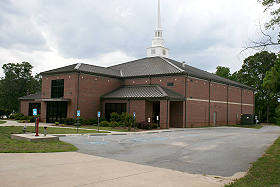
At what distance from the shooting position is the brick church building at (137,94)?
120 ft

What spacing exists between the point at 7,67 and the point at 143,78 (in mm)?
39034

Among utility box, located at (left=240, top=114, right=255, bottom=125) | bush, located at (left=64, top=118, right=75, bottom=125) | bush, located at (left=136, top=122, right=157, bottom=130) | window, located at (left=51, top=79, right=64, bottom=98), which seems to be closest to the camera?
bush, located at (left=136, top=122, right=157, bottom=130)

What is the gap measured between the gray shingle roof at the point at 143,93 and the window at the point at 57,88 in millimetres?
6089

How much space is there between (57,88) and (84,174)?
3349 centimetres

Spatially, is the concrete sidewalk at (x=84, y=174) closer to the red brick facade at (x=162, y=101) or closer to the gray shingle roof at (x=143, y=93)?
the gray shingle roof at (x=143, y=93)

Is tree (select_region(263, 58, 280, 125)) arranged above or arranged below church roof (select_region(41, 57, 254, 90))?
below

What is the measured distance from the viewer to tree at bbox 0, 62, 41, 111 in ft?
207

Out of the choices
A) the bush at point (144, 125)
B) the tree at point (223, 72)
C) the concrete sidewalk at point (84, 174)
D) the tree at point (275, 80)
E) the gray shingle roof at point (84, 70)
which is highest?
the tree at point (223, 72)

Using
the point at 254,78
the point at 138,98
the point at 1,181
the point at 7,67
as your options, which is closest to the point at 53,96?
the point at 138,98

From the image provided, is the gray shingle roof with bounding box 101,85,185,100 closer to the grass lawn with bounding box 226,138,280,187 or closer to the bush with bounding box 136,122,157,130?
the bush with bounding box 136,122,157,130

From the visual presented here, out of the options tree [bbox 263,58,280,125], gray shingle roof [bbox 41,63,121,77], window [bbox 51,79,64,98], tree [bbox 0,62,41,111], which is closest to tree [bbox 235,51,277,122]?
gray shingle roof [bbox 41,63,121,77]

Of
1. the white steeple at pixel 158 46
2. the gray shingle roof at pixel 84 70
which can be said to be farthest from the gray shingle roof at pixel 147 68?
the white steeple at pixel 158 46

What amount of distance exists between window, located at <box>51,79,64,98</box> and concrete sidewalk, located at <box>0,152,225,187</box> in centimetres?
2904

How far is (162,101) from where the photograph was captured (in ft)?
114
